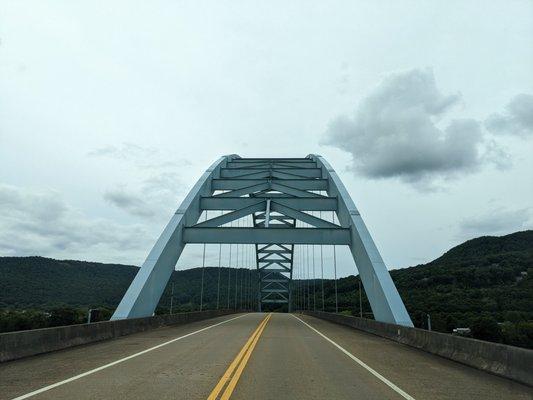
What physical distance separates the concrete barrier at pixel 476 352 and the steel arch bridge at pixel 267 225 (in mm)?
3882

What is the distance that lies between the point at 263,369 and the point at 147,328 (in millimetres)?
13943

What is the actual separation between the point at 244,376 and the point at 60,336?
→ 718 cm

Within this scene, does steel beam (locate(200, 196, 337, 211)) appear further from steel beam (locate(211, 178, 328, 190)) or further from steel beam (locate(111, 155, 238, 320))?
steel beam (locate(211, 178, 328, 190))

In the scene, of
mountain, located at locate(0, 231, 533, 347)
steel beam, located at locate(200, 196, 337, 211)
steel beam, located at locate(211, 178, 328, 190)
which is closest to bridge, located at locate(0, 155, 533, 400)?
steel beam, located at locate(200, 196, 337, 211)

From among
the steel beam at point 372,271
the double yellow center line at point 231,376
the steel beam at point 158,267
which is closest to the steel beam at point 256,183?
the steel beam at point 158,267

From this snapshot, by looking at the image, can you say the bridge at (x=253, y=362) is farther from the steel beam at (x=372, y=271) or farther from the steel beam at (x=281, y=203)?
the steel beam at (x=281, y=203)

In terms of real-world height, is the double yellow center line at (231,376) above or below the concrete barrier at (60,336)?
below

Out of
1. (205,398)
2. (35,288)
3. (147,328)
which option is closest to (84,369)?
(205,398)

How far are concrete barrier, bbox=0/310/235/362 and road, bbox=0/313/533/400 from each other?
34cm

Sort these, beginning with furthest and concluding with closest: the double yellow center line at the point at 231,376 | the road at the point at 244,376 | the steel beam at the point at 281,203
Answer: the steel beam at the point at 281,203 < the road at the point at 244,376 < the double yellow center line at the point at 231,376

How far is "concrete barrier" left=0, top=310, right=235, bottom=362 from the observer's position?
10562 millimetres

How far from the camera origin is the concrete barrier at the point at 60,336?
34.7 feet

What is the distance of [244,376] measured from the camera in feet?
26.6

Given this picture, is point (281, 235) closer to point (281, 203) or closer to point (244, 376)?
point (281, 203)
